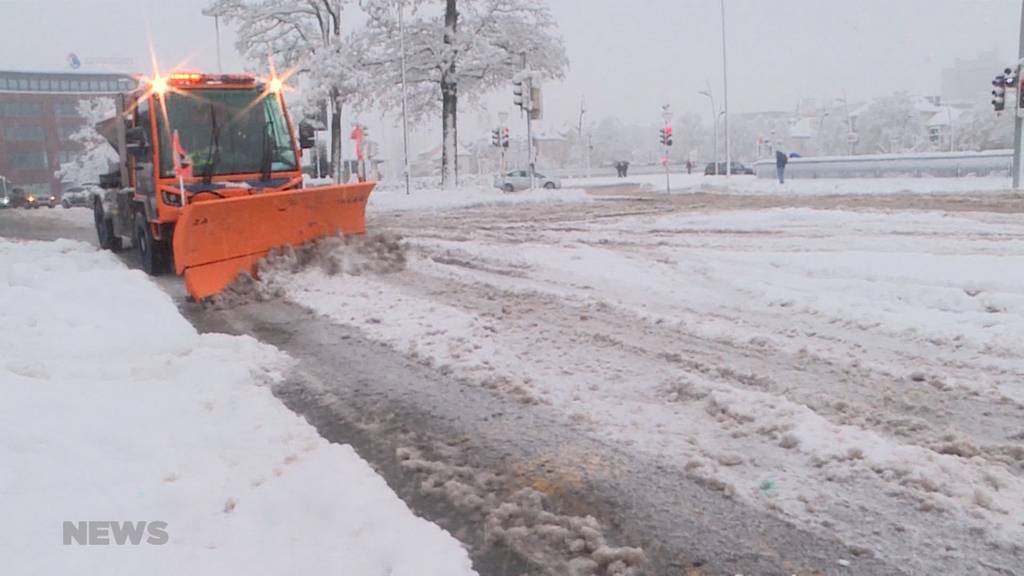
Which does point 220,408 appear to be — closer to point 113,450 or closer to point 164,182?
point 113,450

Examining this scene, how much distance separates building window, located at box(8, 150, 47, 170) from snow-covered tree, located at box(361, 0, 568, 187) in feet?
270

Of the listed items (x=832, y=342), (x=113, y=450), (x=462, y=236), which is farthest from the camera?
(x=462, y=236)

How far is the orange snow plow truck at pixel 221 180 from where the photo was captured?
31.0 feet

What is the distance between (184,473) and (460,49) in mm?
28844

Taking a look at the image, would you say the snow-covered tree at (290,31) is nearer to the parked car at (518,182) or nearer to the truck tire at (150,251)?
the parked car at (518,182)

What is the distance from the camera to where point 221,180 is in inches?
433

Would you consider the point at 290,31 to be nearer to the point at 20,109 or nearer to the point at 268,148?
the point at 268,148

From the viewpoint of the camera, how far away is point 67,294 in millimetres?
A: 8680

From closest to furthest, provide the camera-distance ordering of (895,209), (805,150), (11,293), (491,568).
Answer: (491,568)
(11,293)
(895,209)
(805,150)

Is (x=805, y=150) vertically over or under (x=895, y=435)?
over

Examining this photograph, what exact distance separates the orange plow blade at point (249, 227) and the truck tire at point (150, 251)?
2.17 m

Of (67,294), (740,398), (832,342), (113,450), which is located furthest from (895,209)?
(113,450)

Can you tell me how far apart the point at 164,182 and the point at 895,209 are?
14.6 m

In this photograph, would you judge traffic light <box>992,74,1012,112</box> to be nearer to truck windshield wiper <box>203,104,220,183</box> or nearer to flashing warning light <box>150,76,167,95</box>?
truck windshield wiper <box>203,104,220,183</box>
